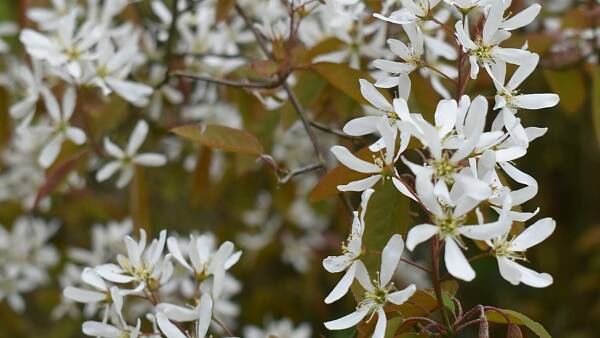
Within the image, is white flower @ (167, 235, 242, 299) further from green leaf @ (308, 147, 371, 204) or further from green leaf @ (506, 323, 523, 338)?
green leaf @ (506, 323, 523, 338)

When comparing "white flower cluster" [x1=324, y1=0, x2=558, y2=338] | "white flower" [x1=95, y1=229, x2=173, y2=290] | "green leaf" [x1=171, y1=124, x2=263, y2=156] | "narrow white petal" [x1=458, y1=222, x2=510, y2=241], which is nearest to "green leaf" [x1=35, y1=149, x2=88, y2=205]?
"green leaf" [x1=171, y1=124, x2=263, y2=156]

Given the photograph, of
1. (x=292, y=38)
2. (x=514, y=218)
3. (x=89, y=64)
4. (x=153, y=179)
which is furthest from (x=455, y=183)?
(x=153, y=179)

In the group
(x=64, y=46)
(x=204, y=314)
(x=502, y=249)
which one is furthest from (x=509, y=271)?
(x=64, y=46)

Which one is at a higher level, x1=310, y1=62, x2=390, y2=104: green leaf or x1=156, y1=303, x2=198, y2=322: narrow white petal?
x1=310, y1=62, x2=390, y2=104: green leaf

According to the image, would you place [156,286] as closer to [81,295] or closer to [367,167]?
[81,295]

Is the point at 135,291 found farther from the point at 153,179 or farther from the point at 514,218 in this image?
the point at 153,179
